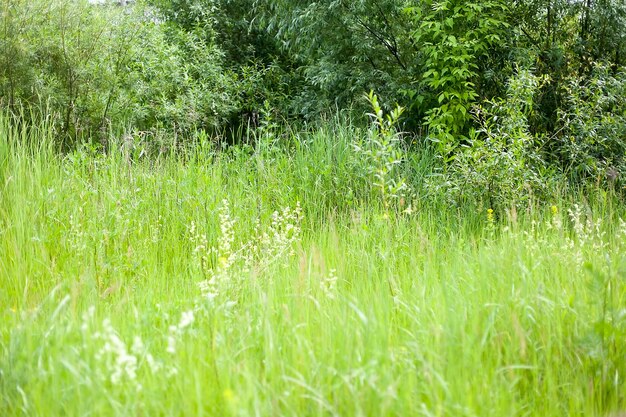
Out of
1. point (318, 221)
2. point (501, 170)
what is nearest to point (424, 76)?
point (501, 170)

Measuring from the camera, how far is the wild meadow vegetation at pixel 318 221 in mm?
2580

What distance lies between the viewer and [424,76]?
816 cm

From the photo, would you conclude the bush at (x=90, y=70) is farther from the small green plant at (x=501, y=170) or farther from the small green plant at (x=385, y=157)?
the small green plant at (x=501, y=170)

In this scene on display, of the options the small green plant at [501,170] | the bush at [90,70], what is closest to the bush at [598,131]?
the small green plant at [501,170]

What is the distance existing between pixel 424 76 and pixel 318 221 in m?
2.88

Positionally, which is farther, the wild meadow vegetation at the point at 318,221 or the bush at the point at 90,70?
the bush at the point at 90,70

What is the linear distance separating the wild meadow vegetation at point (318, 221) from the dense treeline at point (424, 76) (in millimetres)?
37

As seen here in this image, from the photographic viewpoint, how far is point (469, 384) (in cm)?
252

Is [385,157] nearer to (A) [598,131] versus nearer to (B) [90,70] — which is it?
(A) [598,131]

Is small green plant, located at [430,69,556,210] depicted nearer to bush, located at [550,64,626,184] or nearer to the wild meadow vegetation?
the wild meadow vegetation

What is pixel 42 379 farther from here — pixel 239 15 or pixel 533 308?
pixel 239 15

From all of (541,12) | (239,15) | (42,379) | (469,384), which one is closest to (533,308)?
(469,384)

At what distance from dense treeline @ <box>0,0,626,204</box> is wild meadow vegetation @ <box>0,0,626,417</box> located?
37 mm

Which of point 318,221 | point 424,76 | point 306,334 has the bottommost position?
point 318,221
